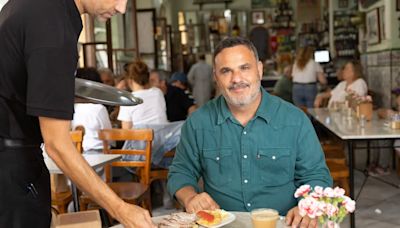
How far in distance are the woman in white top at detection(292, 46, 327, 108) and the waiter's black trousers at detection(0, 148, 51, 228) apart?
7.62 metres

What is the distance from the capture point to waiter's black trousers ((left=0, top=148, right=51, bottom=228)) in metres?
1.63

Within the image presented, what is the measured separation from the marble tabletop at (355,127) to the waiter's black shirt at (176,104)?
1499 mm

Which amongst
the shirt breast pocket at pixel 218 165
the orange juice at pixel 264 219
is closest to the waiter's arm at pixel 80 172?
the orange juice at pixel 264 219

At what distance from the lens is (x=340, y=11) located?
39.4 feet

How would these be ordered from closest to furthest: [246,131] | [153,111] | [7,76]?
[7,76] < [246,131] < [153,111]

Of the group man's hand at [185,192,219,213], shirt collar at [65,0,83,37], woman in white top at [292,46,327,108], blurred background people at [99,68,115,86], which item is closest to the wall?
woman in white top at [292,46,327,108]

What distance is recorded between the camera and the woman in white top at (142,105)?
514 cm

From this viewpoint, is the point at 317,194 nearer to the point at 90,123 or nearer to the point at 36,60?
the point at 36,60

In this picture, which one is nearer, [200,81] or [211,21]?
[200,81]

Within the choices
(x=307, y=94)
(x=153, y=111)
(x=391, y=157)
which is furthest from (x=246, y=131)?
(x=307, y=94)

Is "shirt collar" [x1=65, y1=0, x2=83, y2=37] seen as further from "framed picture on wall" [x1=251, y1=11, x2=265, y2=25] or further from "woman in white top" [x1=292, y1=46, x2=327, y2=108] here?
"framed picture on wall" [x1=251, y1=11, x2=265, y2=25]

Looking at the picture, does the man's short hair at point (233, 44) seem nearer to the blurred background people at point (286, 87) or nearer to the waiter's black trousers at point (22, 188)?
the waiter's black trousers at point (22, 188)

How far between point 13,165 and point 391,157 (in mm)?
5883

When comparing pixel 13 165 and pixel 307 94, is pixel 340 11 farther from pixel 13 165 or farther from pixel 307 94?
pixel 13 165
